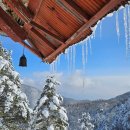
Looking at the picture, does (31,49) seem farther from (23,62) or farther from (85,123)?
(85,123)

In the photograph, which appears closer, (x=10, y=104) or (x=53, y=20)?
(x=53, y=20)

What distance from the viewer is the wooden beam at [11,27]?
7.52 metres

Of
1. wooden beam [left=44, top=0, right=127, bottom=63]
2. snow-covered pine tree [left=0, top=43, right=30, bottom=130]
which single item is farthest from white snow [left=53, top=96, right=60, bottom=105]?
wooden beam [left=44, top=0, right=127, bottom=63]

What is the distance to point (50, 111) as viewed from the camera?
2916cm

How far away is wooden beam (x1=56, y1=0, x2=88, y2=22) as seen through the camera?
5.63m

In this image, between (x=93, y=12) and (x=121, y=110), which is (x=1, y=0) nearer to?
(x=93, y=12)

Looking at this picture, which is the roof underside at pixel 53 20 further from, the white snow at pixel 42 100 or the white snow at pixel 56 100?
the white snow at pixel 56 100

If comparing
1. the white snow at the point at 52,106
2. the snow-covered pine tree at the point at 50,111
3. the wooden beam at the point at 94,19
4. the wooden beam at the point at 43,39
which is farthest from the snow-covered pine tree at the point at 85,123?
the wooden beam at the point at 94,19

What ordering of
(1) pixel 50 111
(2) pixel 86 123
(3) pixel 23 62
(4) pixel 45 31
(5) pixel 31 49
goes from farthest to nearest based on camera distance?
(2) pixel 86 123 → (1) pixel 50 111 → (5) pixel 31 49 → (3) pixel 23 62 → (4) pixel 45 31

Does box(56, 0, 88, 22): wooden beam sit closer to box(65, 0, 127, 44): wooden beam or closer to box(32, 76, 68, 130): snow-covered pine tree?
box(65, 0, 127, 44): wooden beam

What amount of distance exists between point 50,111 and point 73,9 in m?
23.9

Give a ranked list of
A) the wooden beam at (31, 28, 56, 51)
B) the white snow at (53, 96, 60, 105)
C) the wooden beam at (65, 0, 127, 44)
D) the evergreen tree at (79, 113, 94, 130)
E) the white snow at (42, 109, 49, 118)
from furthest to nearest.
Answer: the evergreen tree at (79, 113, 94, 130) < the white snow at (53, 96, 60, 105) < the white snow at (42, 109, 49, 118) < the wooden beam at (31, 28, 56, 51) < the wooden beam at (65, 0, 127, 44)

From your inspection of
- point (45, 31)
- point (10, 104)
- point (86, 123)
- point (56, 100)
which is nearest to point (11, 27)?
point (45, 31)

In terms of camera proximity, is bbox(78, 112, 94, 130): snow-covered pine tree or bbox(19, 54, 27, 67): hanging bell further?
bbox(78, 112, 94, 130): snow-covered pine tree
